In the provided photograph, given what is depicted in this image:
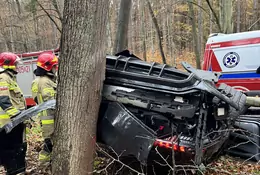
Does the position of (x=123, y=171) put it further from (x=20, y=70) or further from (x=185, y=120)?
(x=20, y=70)

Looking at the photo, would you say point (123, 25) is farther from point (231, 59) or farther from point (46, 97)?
point (46, 97)

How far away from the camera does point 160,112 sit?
10.2 ft

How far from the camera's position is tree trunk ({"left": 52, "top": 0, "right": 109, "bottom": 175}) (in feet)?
9.54

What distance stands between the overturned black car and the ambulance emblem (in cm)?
478

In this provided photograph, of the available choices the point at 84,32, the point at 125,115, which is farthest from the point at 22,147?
the point at 84,32

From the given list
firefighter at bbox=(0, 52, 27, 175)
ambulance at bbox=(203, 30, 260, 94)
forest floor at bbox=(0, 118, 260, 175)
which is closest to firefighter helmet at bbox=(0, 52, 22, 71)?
firefighter at bbox=(0, 52, 27, 175)

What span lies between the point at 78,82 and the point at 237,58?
5.95 m

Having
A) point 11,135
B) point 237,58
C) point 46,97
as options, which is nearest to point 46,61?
point 46,97

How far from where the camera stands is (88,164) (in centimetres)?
312

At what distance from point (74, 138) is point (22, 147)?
1.37 metres

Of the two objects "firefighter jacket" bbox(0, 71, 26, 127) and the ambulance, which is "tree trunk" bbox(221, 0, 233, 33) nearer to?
the ambulance

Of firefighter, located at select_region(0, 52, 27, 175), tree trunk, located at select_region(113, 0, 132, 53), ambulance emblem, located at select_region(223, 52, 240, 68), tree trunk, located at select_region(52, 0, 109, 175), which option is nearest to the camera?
tree trunk, located at select_region(52, 0, 109, 175)

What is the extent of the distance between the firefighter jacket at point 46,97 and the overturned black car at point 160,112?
0.52 m

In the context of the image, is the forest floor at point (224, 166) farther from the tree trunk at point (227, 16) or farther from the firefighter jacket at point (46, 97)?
the tree trunk at point (227, 16)
